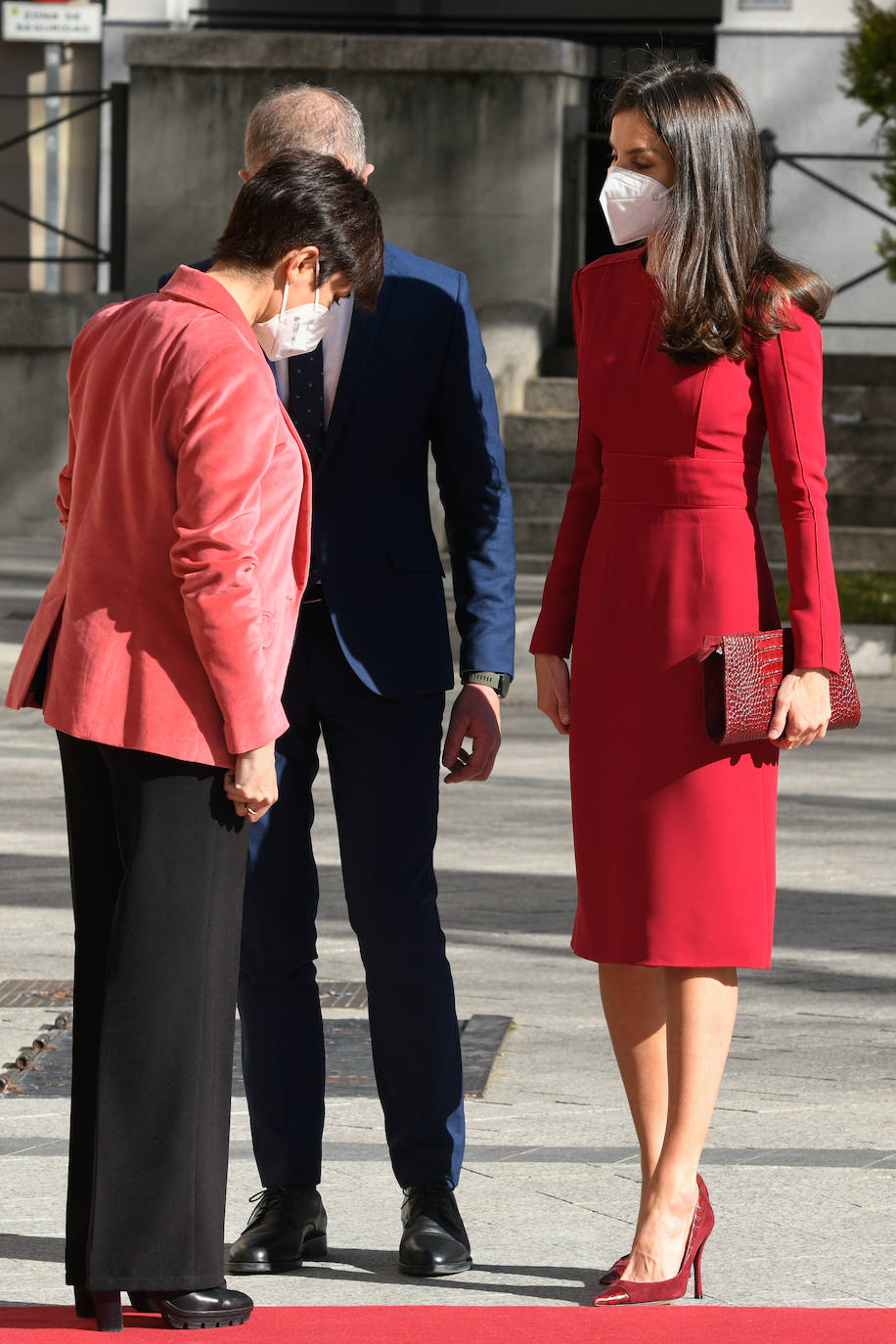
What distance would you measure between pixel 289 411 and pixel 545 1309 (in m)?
1.57

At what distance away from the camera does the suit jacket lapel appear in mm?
3855

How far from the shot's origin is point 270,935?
3.92 meters

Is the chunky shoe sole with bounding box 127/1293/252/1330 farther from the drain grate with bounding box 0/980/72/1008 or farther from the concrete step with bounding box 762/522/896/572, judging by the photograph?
the concrete step with bounding box 762/522/896/572

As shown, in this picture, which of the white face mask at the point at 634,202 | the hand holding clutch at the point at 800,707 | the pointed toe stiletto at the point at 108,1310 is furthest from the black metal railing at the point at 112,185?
the pointed toe stiletto at the point at 108,1310

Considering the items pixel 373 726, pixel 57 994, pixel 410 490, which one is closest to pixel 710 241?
pixel 410 490

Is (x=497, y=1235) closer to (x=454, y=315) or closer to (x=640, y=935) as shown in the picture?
(x=640, y=935)

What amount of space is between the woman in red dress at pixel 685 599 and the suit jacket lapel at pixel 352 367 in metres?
0.42

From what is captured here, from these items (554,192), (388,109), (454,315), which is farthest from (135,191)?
(454,315)

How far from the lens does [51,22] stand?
18.5 metres

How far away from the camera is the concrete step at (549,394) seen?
1591 centimetres

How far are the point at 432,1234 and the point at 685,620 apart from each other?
44.2 inches

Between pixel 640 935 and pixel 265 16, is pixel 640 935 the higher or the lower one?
the lower one

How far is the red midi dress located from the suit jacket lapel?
1.39 ft

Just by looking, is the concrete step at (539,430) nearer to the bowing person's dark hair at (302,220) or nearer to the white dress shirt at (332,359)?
the white dress shirt at (332,359)
